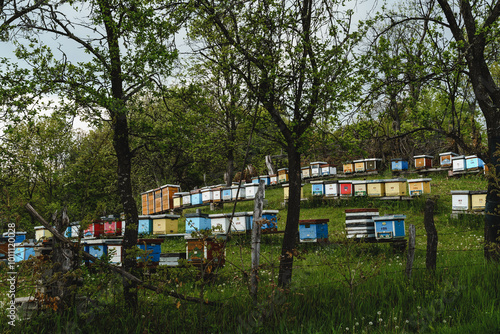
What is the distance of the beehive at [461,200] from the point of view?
1421 cm

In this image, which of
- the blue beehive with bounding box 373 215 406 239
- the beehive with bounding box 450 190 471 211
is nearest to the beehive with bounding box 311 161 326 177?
the beehive with bounding box 450 190 471 211

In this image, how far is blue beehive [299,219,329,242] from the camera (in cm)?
1231

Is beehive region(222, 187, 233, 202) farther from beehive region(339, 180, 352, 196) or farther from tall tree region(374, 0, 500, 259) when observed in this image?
tall tree region(374, 0, 500, 259)

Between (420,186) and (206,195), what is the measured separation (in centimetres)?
1118

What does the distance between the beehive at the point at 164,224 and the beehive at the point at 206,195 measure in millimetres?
6059

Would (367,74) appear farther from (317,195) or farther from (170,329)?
(317,195)

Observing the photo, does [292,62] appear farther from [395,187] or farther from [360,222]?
[395,187]

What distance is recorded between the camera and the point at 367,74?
348 inches

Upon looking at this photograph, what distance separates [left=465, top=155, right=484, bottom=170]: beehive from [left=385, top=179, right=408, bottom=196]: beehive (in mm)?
5428

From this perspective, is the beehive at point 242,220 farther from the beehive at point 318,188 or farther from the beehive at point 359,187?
the beehive at point 359,187

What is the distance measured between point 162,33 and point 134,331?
539cm

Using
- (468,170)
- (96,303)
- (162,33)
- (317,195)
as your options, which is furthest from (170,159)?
(96,303)

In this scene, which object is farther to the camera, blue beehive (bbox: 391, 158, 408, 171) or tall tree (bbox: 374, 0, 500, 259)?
blue beehive (bbox: 391, 158, 408, 171)

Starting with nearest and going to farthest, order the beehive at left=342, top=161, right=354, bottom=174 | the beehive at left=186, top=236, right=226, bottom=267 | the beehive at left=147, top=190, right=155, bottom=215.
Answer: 1. the beehive at left=186, top=236, right=226, bottom=267
2. the beehive at left=147, top=190, right=155, bottom=215
3. the beehive at left=342, top=161, right=354, bottom=174
